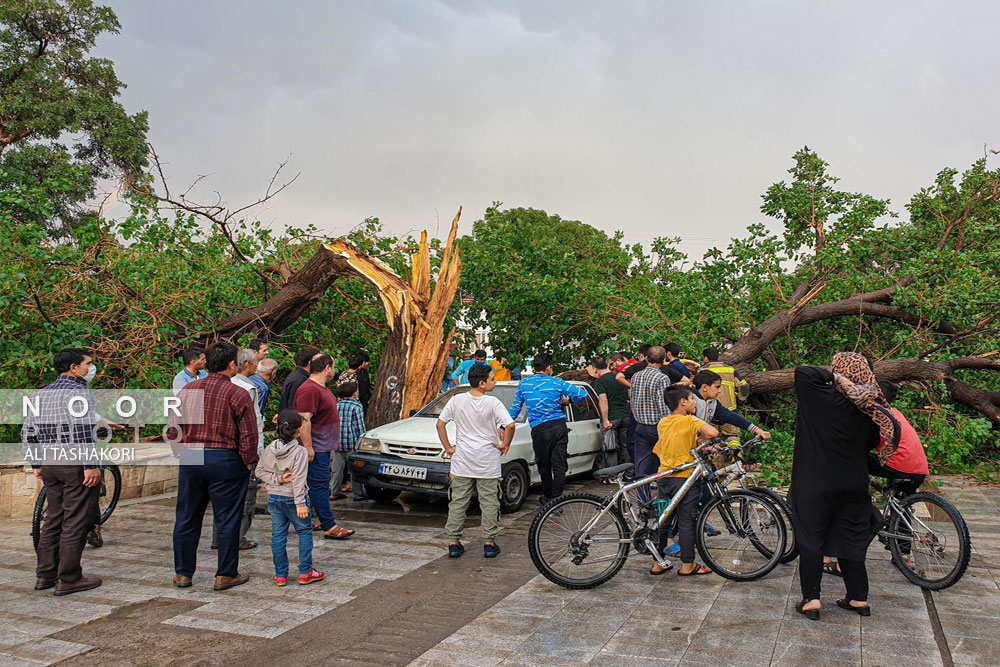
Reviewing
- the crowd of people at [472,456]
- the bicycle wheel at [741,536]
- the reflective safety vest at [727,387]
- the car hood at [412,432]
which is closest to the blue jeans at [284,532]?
the crowd of people at [472,456]

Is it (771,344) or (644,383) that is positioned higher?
(771,344)

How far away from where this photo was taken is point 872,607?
193 inches

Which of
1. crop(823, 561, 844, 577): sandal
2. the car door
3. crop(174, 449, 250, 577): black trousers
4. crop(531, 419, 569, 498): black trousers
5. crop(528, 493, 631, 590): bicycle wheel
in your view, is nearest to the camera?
crop(528, 493, 631, 590): bicycle wheel

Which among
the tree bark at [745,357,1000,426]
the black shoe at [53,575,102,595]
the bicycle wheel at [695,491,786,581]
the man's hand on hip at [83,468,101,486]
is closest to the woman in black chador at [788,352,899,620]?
the bicycle wheel at [695,491,786,581]

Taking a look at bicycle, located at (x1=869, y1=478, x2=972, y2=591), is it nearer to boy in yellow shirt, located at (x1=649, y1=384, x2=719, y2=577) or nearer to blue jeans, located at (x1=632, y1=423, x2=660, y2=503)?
boy in yellow shirt, located at (x1=649, y1=384, x2=719, y2=577)

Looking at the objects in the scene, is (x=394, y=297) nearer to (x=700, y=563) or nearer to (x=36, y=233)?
(x=36, y=233)

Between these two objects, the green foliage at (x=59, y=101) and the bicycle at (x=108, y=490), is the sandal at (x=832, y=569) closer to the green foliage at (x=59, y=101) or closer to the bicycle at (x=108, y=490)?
the bicycle at (x=108, y=490)

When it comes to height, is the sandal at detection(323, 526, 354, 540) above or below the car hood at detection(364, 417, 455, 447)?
below

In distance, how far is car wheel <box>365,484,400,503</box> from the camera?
8.70 meters

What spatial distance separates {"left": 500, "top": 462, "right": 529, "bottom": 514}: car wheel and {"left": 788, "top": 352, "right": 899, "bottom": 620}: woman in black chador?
3.87 metres

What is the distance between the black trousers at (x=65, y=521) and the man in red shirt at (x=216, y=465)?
2.22 feet

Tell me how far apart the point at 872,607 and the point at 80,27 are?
32.8m

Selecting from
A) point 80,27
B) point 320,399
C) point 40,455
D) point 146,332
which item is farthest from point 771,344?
point 80,27

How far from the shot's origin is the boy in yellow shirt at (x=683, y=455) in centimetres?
555
